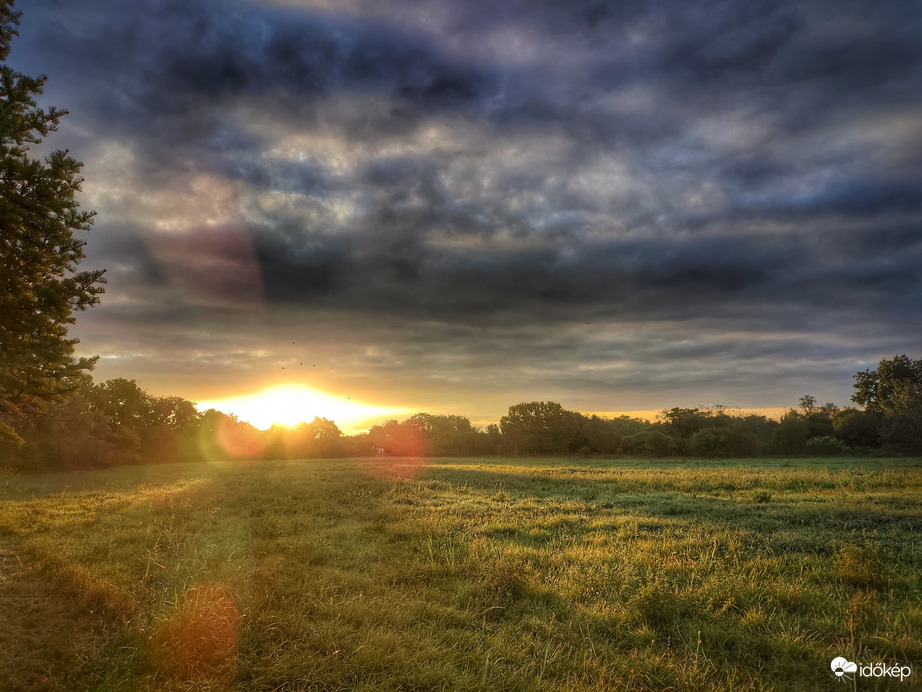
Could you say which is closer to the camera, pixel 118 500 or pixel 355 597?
pixel 355 597

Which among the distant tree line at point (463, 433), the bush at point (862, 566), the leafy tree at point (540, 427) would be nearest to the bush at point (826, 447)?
the distant tree line at point (463, 433)

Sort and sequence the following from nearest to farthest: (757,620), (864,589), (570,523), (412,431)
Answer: (757,620), (864,589), (570,523), (412,431)

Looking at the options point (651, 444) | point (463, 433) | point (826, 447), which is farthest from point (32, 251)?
point (826, 447)

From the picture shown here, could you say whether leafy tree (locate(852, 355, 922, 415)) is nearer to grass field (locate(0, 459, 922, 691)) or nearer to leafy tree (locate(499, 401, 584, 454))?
leafy tree (locate(499, 401, 584, 454))

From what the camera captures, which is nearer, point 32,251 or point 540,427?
point 32,251

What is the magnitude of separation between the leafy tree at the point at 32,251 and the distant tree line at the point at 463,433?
114 ft

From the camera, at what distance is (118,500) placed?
20438 mm

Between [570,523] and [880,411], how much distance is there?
94.2m

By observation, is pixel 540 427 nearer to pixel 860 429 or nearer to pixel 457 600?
pixel 860 429

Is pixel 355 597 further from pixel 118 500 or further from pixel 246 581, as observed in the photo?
pixel 118 500

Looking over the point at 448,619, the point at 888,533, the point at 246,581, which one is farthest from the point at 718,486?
the point at 246,581

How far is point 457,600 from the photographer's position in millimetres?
8898

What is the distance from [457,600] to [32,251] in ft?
58.4

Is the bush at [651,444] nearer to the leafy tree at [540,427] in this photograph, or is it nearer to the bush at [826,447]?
the leafy tree at [540,427]
